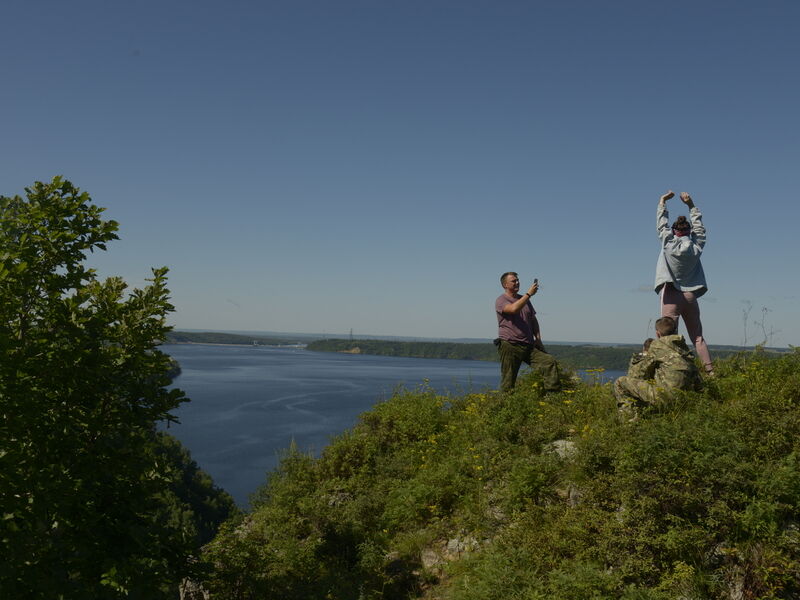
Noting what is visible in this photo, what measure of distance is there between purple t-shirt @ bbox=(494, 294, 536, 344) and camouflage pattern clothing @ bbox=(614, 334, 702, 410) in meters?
2.47

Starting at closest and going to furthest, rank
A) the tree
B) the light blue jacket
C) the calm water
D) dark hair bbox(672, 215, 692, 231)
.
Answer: the tree → the light blue jacket → dark hair bbox(672, 215, 692, 231) → the calm water

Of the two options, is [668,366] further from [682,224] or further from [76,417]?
[76,417]

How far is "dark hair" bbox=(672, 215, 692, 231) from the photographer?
8.14m

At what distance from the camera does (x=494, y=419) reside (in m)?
8.59

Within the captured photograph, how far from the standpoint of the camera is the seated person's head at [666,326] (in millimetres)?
7113

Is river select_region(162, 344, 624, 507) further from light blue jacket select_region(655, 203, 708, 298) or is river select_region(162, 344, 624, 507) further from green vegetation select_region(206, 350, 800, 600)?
light blue jacket select_region(655, 203, 708, 298)

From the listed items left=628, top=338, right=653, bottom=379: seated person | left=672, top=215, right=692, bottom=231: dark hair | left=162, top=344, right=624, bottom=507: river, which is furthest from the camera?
left=162, top=344, right=624, bottom=507: river

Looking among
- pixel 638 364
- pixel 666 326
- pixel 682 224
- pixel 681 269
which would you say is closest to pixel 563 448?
pixel 638 364

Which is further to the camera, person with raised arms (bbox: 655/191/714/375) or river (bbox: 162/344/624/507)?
river (bbox: 162/344/624/507)

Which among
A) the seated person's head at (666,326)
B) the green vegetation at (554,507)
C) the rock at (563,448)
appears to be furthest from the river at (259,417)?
the seated person's head at (666,326)

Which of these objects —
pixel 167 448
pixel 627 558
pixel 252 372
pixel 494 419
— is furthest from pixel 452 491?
pixel 252 372

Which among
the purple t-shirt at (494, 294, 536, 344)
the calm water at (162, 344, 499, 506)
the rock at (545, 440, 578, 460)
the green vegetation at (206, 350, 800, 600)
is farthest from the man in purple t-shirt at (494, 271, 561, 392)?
the calm water at (162, 344, 499, 506)

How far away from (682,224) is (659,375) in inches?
108

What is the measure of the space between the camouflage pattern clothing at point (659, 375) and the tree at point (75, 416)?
5.68 m
